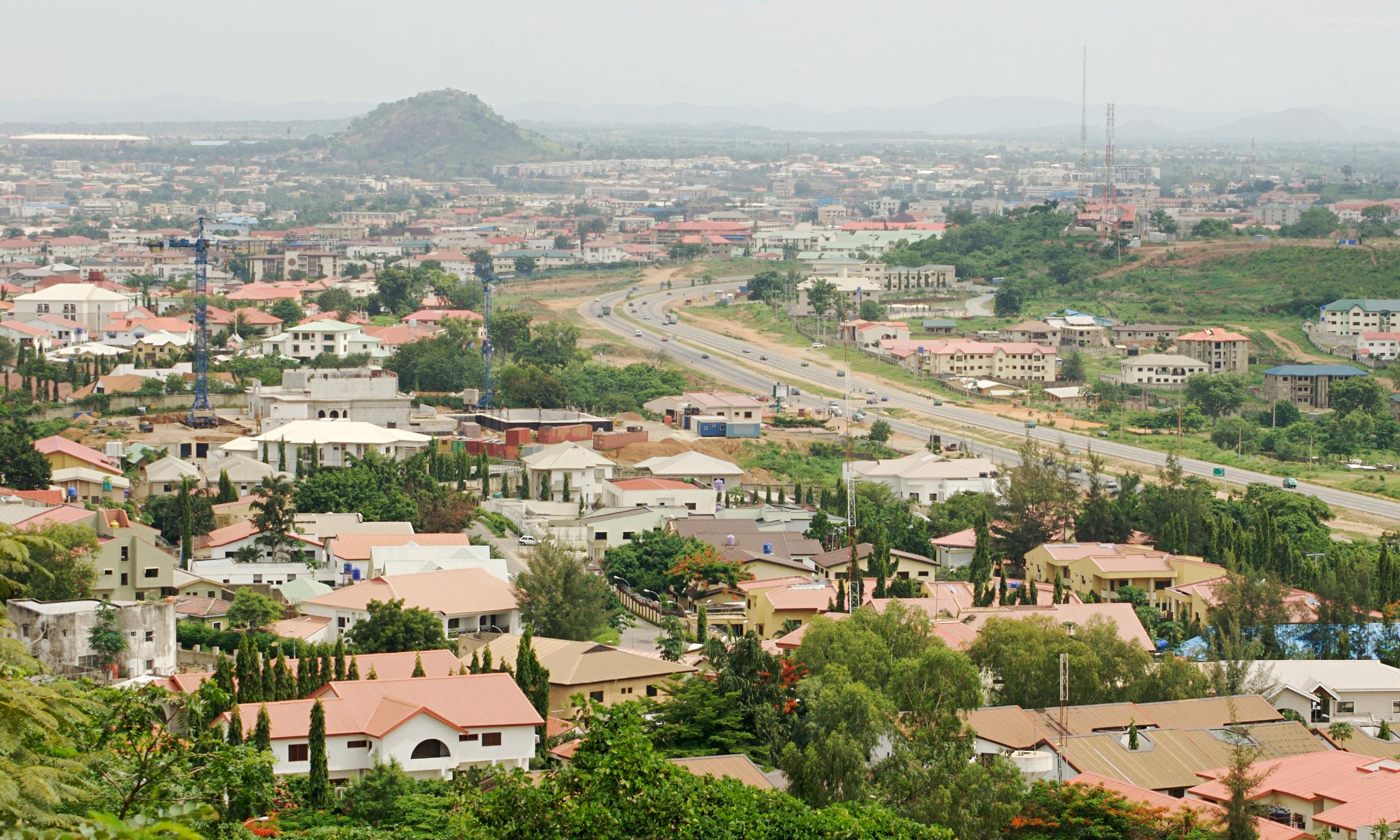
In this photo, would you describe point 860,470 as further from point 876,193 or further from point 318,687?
point 876,193

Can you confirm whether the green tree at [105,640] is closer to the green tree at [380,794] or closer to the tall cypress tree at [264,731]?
the tall cypress tree at [264,731]

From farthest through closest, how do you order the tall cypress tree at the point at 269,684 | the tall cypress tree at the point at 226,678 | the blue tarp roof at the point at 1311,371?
the blue tarp roof at the point at 1311,371
the tall cypress tree at the point at 269,684
the tall cypress tree at the point at 226,678

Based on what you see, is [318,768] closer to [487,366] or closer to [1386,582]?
[1386,582]

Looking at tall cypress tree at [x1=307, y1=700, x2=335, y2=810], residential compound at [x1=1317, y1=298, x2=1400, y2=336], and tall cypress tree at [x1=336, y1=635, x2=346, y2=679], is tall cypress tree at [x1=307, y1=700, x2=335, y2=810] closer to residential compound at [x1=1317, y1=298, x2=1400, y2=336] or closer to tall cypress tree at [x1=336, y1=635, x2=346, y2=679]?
tall cypress tree at [x1=336, y1=635, x2=346, y2=679]

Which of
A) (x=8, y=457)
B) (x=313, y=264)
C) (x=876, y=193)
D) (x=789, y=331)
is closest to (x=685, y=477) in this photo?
(x=8, y=457)

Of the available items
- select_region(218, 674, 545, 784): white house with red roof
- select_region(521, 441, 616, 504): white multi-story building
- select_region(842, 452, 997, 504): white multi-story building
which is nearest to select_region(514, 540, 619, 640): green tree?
select_region(218, 674, 545, 784): white house with red roof

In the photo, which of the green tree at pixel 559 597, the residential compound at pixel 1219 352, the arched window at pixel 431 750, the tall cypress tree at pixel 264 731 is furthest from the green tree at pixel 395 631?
the residential compound at pixel 1219 352
